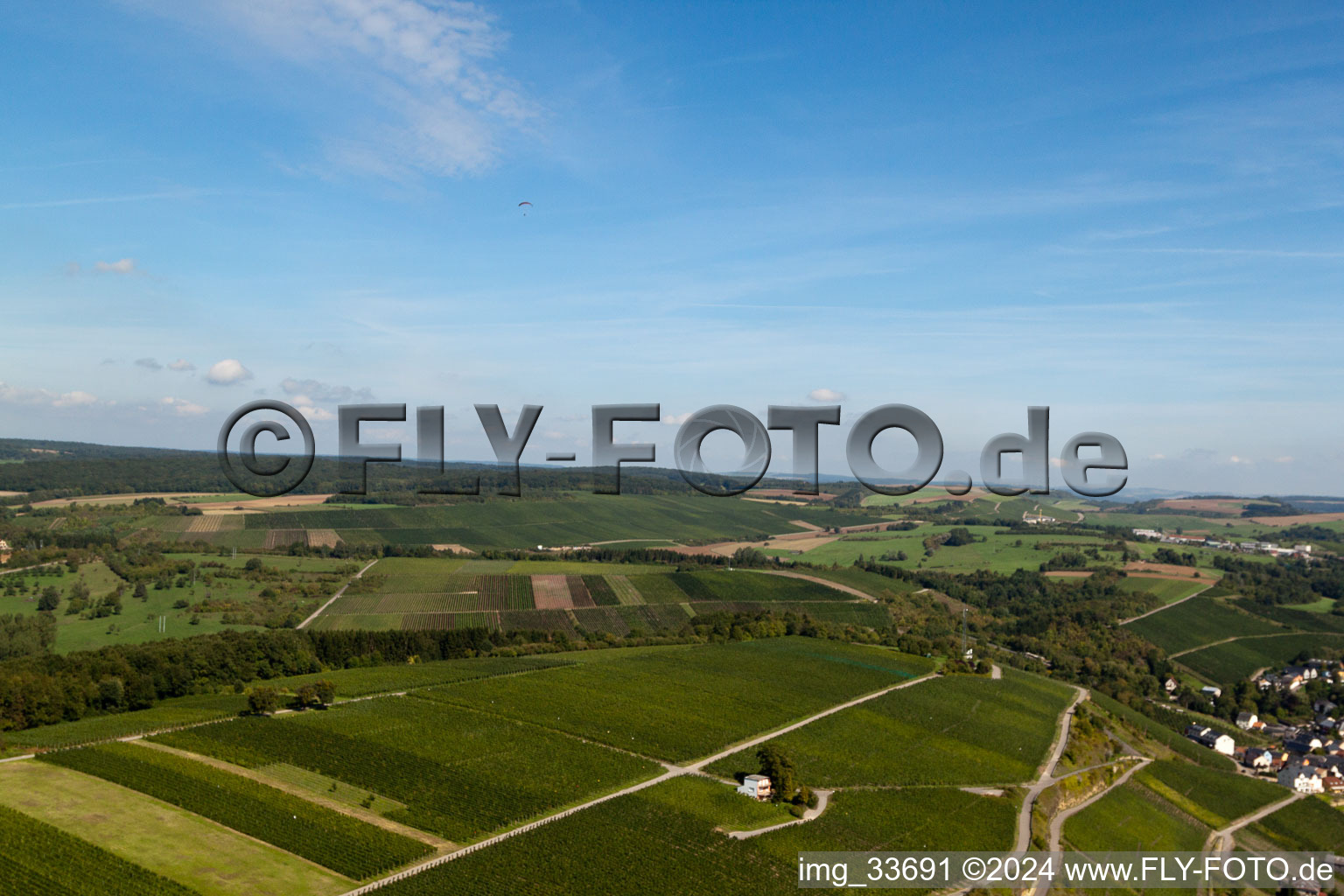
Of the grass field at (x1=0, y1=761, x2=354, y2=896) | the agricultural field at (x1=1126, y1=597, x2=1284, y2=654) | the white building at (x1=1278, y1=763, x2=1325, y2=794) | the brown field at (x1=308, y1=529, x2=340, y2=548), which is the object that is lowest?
the white building at (x1=1278, y1=763, x2=1325, y2=794)

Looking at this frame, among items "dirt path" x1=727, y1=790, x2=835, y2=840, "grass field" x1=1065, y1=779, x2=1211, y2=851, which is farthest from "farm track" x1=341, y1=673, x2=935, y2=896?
"grass field" x1=1065, y1=779, x2=1211, y2=851

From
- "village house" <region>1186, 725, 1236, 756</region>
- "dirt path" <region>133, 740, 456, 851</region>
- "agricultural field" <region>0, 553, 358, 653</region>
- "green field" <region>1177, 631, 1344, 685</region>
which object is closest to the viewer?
"dirt path" <region>133, 740, 456, 851</region>

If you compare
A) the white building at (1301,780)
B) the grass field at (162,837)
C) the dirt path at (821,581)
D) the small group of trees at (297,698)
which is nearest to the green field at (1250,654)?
the white building at (1301,780)

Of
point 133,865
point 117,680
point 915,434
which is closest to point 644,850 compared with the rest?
point 133,865

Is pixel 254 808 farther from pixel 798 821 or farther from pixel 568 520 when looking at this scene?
pixel 568 520

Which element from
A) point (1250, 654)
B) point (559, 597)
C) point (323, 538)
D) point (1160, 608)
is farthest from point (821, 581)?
point (323, 538)

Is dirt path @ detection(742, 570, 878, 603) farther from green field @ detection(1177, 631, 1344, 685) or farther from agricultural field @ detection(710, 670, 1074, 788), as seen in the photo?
agricultural field @ detection(710, 670, 1074, 788)
